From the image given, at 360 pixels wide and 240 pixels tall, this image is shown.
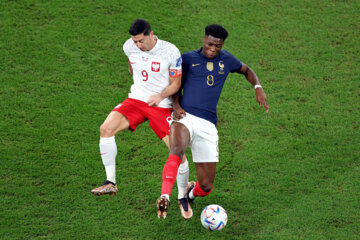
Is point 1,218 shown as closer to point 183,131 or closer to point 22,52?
point 183,131

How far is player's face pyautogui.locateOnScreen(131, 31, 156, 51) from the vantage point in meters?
5.86

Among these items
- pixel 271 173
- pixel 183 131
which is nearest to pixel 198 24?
pixel 271 173

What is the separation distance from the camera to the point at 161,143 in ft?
25.7

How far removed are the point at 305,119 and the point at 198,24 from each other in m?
3.04

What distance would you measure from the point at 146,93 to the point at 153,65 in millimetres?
408

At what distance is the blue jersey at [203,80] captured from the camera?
6262 millimetres

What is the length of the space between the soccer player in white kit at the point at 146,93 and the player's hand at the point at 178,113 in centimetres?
17

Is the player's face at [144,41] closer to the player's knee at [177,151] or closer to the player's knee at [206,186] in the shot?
the player's knee at [177,151]

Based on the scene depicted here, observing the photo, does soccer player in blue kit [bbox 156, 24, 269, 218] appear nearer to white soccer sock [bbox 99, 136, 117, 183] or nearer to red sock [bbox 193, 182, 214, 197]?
red sock [bbox 193, 182, 214, 197]

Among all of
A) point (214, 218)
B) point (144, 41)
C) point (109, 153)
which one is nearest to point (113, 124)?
point (109, 153)

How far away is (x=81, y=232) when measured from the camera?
20.8 feet

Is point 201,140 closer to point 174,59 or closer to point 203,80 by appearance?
point 203,80

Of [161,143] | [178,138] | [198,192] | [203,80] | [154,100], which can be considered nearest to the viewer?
[178,138]

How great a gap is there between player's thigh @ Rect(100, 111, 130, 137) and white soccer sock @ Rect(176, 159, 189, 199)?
898 millimetres
